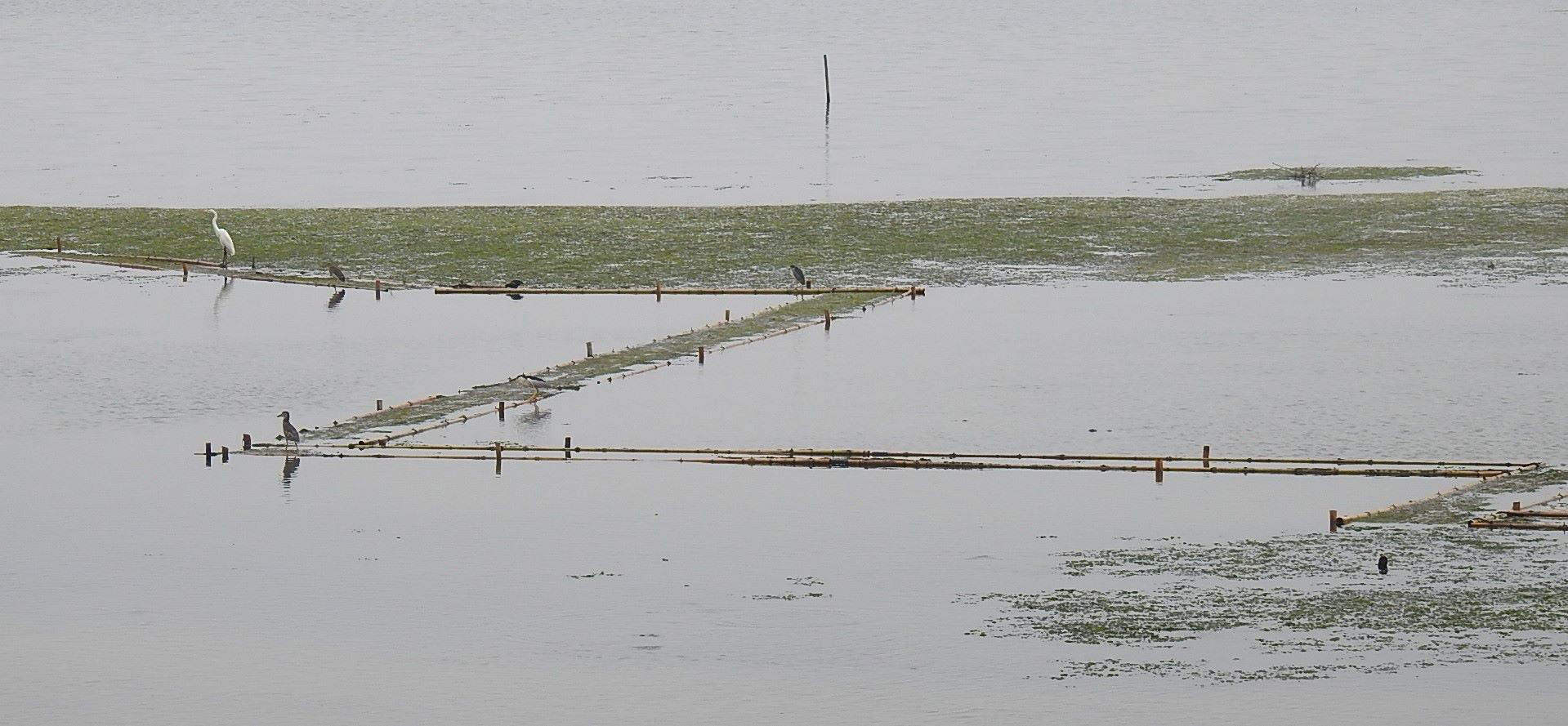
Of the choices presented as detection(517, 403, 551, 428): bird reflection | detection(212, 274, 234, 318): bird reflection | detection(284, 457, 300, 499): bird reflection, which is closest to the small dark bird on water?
detection(284, 457, 300, 499): bird reflection

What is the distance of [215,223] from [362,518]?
65.2 feet

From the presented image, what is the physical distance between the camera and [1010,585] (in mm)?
19547

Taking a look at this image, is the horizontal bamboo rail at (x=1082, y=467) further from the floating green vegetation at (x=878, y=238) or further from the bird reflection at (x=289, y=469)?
the floating green vegetation at (x=878, y=238)

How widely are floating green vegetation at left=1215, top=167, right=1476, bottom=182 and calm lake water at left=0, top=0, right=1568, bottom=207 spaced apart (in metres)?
1.30

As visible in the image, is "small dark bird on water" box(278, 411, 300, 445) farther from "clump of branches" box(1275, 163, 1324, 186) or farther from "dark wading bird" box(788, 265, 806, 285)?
"clump of branches" box(1275, 163, 1324, 186)

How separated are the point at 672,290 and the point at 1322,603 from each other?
1871 centimetres

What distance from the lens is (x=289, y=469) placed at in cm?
2416

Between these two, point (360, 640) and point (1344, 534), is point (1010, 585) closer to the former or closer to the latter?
point (1344, 534)

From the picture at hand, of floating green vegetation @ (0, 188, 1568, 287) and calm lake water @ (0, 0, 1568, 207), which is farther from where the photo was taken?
calm lake water @ (0, 0, 1568, 207)

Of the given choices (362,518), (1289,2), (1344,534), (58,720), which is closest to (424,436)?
(362,518)

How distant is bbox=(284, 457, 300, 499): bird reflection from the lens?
23.5 meters

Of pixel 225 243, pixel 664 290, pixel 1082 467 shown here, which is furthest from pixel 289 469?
pixel 225 243

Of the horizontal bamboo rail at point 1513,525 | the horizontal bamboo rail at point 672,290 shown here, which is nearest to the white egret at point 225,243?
the horizontal bamboo rail at point 672,290

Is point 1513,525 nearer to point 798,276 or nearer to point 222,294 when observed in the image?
point 798,276
